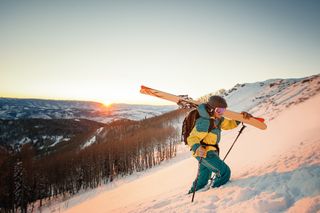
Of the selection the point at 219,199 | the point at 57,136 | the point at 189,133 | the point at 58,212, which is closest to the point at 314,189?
the point at 219,199

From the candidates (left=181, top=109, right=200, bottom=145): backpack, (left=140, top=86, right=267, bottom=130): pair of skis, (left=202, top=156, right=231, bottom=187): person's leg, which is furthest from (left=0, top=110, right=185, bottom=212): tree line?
(left=202, top=156, right=231, bottom=187): person's leg

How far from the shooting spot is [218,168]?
5863 millimetres

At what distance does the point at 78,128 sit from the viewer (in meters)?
197

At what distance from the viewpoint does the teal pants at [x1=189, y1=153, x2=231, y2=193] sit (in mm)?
5840

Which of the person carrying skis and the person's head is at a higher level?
the person's head

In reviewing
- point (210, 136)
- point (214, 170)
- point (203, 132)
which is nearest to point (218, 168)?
point (214, 170)

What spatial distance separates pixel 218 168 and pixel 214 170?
129 mm


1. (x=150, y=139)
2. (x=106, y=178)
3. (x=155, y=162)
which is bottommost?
(x=106, y=178)

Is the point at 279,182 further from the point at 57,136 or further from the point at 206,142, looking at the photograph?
the point at 57,136

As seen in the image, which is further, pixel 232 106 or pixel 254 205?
pixel 232 106

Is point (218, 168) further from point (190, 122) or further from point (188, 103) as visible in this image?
point (188, 103)

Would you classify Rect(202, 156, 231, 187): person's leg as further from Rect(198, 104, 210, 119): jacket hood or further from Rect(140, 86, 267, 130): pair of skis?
Rect(140, 86, 267, 130): pair of skis

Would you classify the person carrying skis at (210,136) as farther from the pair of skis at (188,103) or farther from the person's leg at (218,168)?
the pair of skis at (188,103)

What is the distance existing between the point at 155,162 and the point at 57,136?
13793 centimetres
